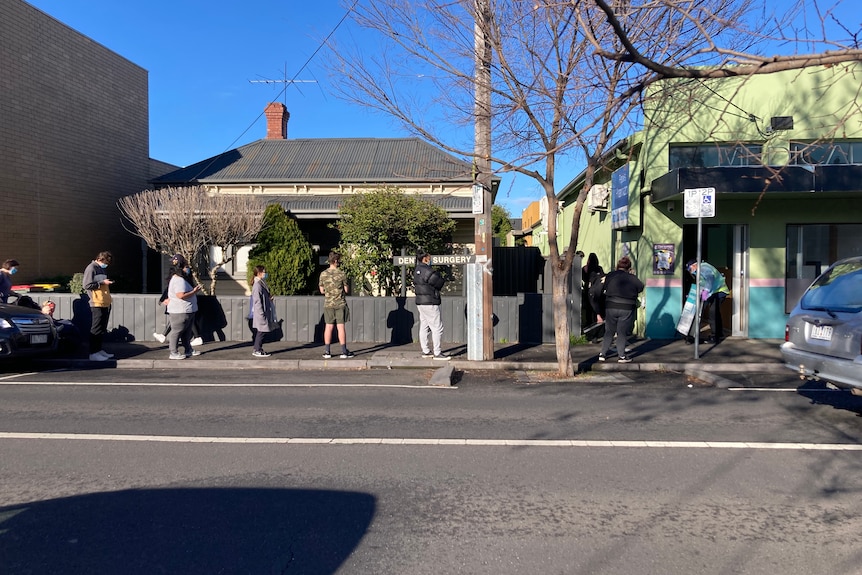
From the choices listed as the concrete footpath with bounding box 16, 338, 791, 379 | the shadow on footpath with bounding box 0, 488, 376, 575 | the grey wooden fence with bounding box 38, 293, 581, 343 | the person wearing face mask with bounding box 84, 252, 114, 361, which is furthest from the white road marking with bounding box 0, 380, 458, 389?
the shadow on footpath with bounding box 0, 488, 376, 575

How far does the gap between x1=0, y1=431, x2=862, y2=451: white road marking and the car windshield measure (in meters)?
1.56

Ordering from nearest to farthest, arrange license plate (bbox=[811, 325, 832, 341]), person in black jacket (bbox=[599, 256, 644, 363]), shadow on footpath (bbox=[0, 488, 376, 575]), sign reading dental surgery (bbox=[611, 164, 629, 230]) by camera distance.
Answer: shadow on footpath (bbox=[0, 488, 376, 575]), license plate (bbox=[811, 325, 832, 341]), person in black jacket (bbox=[599, 256, 644, 363]), sign reading dental surgery (bbox=[611, 164, 629, 230])

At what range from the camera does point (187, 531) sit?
3.79 m

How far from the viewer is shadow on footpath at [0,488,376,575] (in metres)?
3.40

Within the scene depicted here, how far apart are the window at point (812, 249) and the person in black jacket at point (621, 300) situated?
483 cm

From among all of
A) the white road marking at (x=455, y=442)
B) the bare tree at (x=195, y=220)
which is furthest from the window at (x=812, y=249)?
the bare tree at (x=195, y=220)

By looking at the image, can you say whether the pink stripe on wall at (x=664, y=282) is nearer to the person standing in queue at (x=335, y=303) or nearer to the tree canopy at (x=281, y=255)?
the person standing in queue at (x=335, y=303)

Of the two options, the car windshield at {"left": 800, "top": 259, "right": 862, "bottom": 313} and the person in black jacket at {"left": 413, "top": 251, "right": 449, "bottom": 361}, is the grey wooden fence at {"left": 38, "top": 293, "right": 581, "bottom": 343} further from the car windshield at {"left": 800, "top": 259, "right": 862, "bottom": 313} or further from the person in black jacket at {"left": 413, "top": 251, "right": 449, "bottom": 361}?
the car windshield at {"left": 800, "top": 259, "right": 862, "bottom": 313}

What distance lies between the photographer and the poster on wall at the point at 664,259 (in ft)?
41.2

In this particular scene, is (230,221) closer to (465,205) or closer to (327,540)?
(465,205)

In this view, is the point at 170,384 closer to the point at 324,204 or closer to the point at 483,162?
the point at 483,162

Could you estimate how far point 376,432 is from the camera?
6047 millimetres

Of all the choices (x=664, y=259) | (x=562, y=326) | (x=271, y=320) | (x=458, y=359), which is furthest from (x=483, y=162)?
(x=664, y=259)

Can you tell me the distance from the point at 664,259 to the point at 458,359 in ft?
17.0
